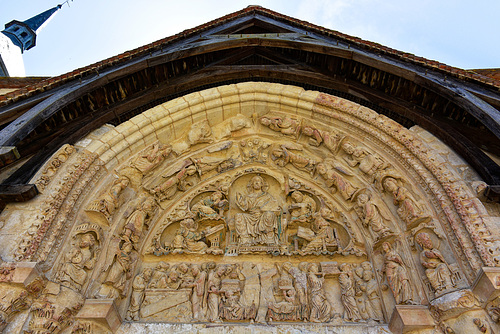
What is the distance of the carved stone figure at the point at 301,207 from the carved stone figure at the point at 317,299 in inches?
35.7

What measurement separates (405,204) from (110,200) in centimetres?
380

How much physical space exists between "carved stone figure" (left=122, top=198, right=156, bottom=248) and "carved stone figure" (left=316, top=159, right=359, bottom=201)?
8.62 ft

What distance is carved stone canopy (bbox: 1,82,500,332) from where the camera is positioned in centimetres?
442

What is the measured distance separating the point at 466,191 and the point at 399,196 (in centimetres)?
79

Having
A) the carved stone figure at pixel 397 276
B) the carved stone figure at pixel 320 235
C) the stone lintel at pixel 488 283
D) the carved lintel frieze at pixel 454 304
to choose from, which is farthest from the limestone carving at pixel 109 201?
the stone lintel at pixel 488 283

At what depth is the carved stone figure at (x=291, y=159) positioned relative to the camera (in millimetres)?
6348

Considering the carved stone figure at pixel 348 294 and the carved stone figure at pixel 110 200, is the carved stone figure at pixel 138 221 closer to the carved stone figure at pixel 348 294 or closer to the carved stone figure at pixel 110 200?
the carved stone figure at pixel 110 200

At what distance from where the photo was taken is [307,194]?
6.26 metres

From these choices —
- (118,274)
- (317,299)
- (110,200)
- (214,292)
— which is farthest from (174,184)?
(317,299)

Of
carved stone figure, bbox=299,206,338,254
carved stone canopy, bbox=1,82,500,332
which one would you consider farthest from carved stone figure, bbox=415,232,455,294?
carved stone figure, bbox=299,206,338,254

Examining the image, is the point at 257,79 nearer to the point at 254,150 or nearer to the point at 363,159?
the point at 254,150

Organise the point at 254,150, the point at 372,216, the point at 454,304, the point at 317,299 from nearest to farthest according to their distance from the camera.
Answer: the point at 454,304 < the point at 317,299 < the point at 372,216 < the point at 254,150

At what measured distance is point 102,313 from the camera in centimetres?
428

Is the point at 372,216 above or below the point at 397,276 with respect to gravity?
above
